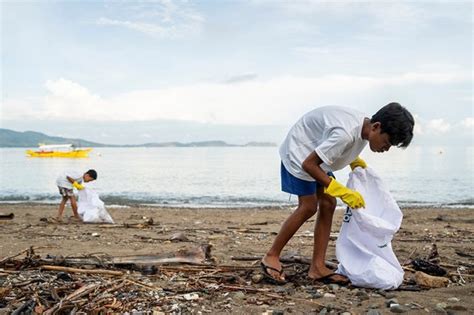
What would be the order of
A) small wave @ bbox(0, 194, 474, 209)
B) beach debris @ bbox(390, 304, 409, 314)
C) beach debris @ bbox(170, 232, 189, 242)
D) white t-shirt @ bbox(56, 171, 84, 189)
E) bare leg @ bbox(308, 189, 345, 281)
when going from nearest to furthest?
beach debris @ bbox(390, 304, 409, 314) < bare leg @ bbox(308, 189, 345, 281) < beach debris @ bbox(170, 232, 189, 242) < white t-shirt @ bbox(56, 171, 84, 189) < small wave @ bbox(0, 194, 474, 209)

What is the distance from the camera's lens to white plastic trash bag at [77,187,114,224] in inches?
364

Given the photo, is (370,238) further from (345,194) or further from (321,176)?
(321,176)

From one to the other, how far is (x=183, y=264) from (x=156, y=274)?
1.15 feet

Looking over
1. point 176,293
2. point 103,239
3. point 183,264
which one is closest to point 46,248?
point 103,239

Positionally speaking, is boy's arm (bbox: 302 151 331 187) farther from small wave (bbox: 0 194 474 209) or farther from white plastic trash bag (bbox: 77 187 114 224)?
small wave (bbox: 0 194 474 209)

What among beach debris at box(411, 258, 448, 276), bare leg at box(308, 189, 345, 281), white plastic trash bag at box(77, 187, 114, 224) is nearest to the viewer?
bare leg at box(308, 189, 345, 281)

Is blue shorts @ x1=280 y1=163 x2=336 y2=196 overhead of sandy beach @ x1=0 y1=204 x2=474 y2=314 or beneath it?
overhead

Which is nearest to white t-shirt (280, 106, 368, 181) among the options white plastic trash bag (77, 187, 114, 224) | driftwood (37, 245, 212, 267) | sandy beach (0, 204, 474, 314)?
sandy beach (0, 204, 474, 314)

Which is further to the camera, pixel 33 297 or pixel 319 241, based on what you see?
pixel 319 241

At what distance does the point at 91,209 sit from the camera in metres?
9.36

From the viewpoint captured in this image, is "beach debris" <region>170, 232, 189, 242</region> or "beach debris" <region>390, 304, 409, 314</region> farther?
"beach debris" <region>170, 232, 189, 242</region>

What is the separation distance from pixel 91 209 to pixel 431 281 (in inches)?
274

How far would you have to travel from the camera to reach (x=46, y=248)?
19.3 ft

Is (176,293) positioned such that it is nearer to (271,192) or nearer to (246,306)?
(246,306)
